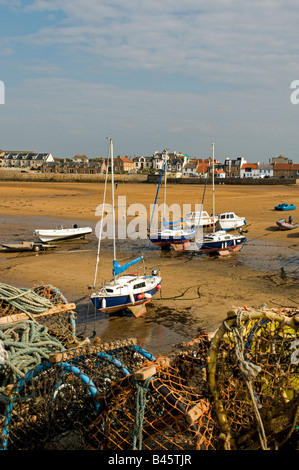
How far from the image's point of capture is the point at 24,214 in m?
36.7

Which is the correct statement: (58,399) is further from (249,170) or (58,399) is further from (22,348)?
(249,170)

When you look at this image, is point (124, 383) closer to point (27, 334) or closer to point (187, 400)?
point (187, 400)

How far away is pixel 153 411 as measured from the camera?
529 centimetres

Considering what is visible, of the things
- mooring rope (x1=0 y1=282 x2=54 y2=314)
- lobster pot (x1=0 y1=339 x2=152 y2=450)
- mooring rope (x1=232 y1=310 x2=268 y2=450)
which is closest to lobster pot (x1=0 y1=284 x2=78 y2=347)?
mooring rope (x1=0 y1=282 x2=54 y2=314)

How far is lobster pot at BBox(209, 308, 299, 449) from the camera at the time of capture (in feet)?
16.8

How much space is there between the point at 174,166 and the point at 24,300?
11108 cm

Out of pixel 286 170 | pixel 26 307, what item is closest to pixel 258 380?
pixel 26 307

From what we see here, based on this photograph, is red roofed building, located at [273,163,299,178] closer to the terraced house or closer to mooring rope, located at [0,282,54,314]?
the terraced house

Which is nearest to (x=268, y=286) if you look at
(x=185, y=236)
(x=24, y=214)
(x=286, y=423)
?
(x=185, y=236)

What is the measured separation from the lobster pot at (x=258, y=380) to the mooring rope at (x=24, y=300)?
3551 millimetres

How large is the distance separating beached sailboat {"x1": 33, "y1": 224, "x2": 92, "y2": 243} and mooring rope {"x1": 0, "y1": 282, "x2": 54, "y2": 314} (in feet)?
58.0

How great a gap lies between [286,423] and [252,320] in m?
1.28

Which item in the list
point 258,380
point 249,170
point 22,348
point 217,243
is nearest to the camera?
point 258,380

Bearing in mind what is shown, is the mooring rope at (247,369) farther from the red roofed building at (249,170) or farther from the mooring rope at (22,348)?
the red roofed building at (249,170)
